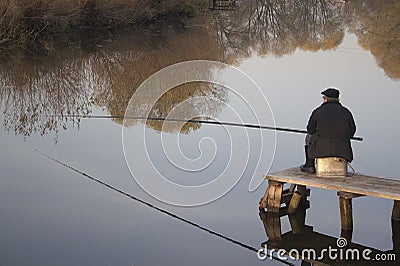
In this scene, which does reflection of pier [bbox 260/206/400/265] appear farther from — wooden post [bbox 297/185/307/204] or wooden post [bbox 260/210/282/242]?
wooden post [bbox 297/185/307/204]

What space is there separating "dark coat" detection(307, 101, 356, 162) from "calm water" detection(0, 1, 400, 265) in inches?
25.9

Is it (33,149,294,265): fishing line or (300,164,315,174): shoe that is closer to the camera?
(33,149,294,265): fishing line

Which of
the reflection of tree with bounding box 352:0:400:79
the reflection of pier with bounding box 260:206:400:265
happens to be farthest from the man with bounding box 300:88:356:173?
the reflection of tree with bounding box 352:0:400:79

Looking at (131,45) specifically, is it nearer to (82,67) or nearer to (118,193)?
(82,67)

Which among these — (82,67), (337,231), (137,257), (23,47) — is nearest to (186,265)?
(137,257)

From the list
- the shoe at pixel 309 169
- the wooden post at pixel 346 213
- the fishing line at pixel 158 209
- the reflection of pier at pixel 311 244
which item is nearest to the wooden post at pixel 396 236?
the reflection of pier at pixel 311 244

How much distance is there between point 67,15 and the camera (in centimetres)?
2061

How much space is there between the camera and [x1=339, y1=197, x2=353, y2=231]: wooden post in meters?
5.98

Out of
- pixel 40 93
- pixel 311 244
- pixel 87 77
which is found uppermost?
pixel 87 77

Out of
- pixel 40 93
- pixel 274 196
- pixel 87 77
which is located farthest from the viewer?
pixel 87 77

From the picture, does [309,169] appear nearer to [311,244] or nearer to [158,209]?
[311,244]

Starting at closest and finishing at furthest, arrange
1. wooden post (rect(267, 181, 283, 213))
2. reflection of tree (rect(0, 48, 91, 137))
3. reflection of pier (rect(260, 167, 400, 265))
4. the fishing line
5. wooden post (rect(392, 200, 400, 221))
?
1. reflection of pier (rect(260, 167, 400, 265))
2. the fishing line
3. wooden post (rect(392, 200, 400, 221))
4. wooden post (rect(267, 181, 283, 213))
5. reflection of tree (rect(0, 48, 91, 137))

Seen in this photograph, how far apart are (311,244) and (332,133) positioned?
0.94 m

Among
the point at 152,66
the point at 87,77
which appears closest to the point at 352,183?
the point at 87,77
